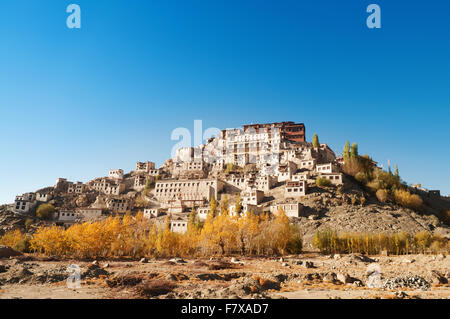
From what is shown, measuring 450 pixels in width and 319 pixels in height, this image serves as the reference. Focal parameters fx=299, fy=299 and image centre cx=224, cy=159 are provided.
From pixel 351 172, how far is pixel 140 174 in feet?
199

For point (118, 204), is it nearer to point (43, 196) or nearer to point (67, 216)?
point (67, 216)

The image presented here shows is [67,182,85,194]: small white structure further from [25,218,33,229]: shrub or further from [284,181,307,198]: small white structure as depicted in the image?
[284,181,307,198]: small white structure

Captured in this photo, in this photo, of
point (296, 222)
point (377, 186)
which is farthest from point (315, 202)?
point (377, 186)

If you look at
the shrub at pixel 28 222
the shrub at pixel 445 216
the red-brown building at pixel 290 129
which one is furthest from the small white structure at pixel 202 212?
the shrub at pixel 445 216

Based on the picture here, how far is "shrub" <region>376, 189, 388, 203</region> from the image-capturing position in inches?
2410

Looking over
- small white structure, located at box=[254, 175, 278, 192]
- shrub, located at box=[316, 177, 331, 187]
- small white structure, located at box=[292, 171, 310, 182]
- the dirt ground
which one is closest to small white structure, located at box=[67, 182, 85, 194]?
small white structure, located at box=[254, 175, 278, 192]

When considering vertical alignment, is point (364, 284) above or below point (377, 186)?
below

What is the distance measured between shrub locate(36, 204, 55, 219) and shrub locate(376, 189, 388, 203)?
74255 mm

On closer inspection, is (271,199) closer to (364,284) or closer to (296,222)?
(296,222)

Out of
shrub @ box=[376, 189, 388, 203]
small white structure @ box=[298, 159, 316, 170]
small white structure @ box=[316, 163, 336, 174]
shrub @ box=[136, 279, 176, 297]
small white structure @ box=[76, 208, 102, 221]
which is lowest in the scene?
shrub @ box=[136, 279, 176, 297]

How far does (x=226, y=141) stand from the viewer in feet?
319

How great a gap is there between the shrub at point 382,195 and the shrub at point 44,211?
2923 inches

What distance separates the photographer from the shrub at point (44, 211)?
230 ft

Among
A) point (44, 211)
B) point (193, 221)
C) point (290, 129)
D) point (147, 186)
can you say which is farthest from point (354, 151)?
point (44, 211)
